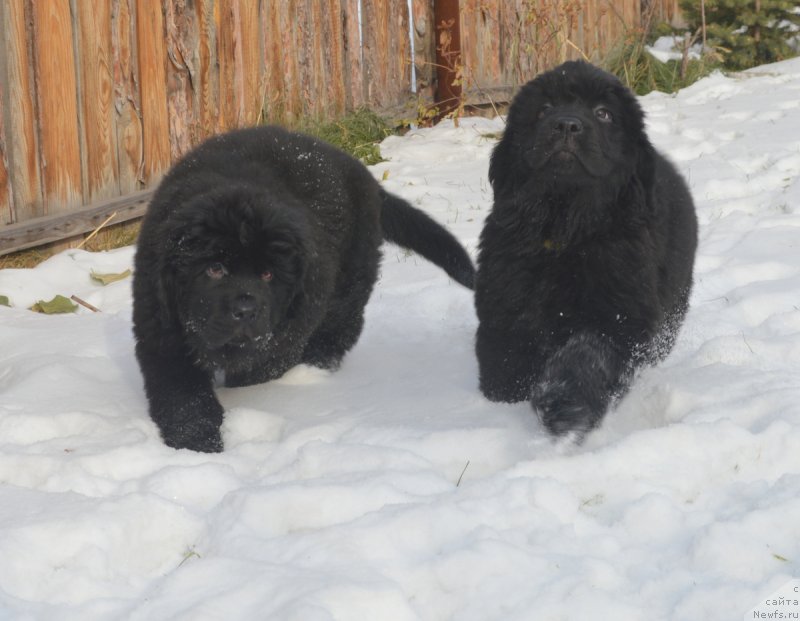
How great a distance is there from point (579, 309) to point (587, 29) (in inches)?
282

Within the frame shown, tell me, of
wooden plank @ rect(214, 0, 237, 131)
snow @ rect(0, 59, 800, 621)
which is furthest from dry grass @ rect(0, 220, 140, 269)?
wooden plank @ rect(214, 0, 237, 131)

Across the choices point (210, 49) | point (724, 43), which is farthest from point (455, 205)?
point (724, 43)

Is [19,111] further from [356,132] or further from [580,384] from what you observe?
[580,384]

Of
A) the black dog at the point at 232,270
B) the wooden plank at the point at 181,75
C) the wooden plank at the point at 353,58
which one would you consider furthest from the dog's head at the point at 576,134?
the wooden plank at the point at 353,58

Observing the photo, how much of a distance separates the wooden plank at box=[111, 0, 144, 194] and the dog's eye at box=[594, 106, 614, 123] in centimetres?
307

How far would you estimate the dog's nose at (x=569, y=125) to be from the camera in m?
2.89

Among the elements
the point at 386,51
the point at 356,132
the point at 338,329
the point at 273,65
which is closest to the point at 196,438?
the point at 338,329

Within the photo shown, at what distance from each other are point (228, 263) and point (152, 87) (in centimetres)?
286

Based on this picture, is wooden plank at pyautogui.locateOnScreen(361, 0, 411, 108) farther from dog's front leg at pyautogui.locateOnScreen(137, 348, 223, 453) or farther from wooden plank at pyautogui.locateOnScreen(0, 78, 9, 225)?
dog's front leg at pyautogui.locateOnScreen(137, 348, 223, 453)

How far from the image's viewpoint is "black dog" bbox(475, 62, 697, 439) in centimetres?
294

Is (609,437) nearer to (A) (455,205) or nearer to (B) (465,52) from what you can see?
(A) (455,205)

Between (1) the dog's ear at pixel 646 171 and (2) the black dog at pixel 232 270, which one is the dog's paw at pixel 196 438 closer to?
(2) the black dog at pixel 232 270

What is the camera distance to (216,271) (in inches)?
118

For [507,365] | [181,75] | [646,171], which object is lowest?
[507,365]
